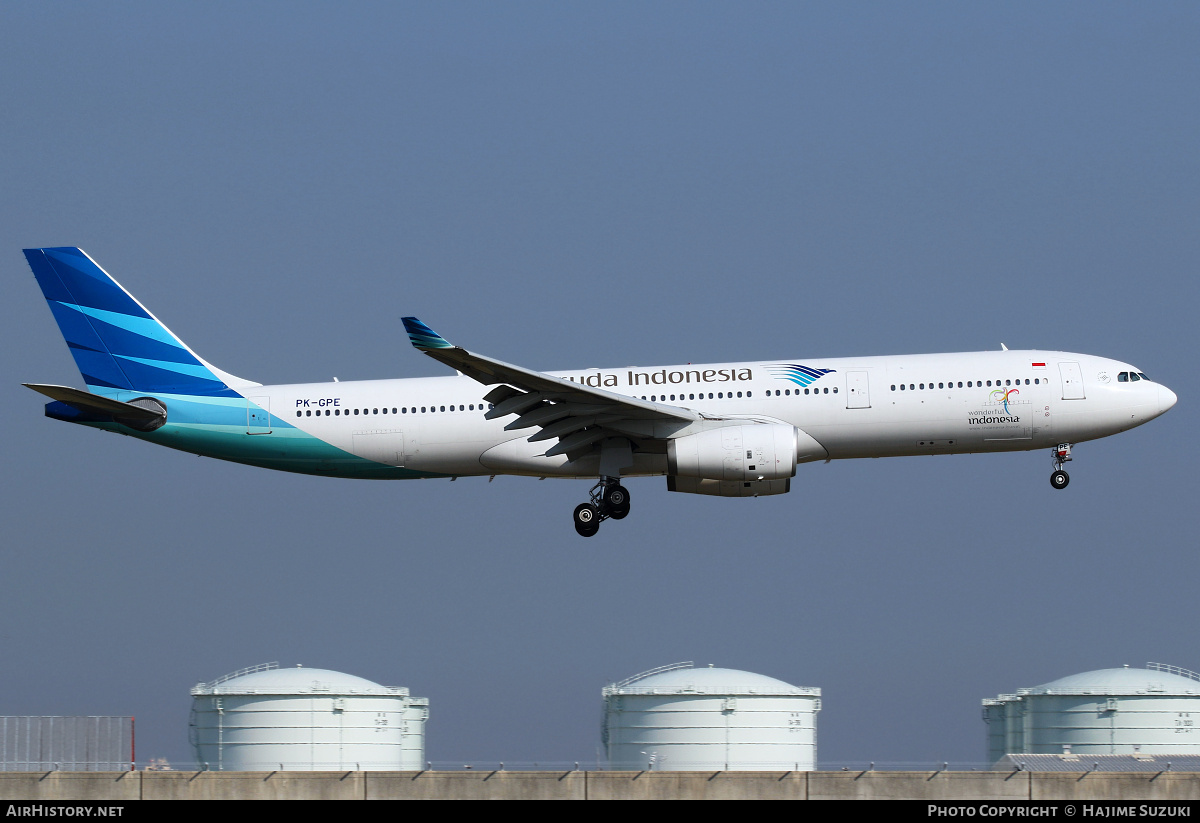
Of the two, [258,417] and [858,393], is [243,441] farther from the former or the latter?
[858,393]

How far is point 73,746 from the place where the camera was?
159 ft

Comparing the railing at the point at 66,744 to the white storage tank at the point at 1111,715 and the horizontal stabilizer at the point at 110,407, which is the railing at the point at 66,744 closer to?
the horizontal stabilizer at the point at 110,407

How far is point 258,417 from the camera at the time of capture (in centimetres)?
4809

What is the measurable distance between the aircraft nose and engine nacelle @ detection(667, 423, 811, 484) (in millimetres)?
10452

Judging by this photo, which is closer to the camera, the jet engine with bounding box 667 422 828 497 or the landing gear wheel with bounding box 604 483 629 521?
the jet engine with bounding box 667 422 828 497

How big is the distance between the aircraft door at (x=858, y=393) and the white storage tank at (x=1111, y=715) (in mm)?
15913

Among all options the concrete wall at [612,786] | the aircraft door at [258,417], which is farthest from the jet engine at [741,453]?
the aircraft door at [258,417]

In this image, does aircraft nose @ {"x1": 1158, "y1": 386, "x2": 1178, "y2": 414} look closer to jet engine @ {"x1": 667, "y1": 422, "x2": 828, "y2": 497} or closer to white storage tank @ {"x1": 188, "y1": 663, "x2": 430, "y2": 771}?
jet engine @ {"x1": 667, "y1": 422, "x2": 828, "y2": 497}

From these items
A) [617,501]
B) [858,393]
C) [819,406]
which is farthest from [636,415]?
[858,393]

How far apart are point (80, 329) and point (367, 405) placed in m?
9.99

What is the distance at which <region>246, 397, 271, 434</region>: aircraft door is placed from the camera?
48031mm

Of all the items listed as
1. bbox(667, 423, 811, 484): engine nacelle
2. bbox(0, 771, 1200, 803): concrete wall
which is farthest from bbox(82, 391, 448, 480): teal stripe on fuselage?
bbox(0, 771, 1200, 803): concrete wall
